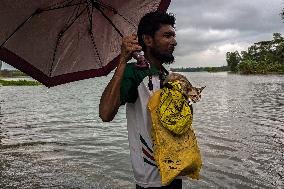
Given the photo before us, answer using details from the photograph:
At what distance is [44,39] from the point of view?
171 inches

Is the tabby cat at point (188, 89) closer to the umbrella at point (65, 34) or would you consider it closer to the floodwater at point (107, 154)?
the umbrella at point (65, 34)

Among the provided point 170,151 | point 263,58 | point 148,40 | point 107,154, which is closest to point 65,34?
point 148,40

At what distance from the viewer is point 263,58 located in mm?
147125

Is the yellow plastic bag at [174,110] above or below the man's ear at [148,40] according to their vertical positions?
below

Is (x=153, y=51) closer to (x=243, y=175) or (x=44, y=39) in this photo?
(x=44, y=39)

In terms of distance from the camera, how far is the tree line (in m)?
128

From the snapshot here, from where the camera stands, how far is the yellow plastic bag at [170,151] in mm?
2488

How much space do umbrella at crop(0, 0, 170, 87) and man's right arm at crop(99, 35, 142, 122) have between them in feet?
5.58

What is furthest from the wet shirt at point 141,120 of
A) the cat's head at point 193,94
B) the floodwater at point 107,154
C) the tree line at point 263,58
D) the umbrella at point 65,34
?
the tree line at point 263,58

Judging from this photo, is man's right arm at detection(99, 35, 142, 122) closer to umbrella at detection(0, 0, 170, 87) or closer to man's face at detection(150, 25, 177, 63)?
man's face at detection(150, 25, 177, 63)

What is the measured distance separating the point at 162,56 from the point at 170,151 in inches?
29.2

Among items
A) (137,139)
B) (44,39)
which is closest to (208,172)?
(44,39)

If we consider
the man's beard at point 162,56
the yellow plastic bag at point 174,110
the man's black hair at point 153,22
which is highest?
A: the man's black hair at point 153,22

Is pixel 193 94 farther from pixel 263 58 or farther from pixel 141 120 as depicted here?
pixel 263 58
